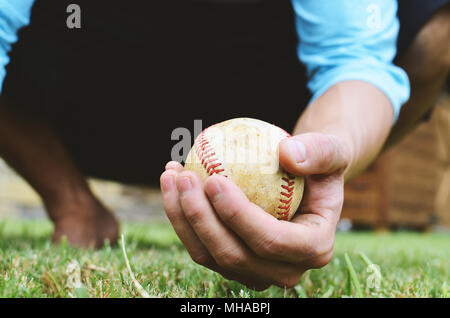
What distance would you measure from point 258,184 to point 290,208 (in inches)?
4.1

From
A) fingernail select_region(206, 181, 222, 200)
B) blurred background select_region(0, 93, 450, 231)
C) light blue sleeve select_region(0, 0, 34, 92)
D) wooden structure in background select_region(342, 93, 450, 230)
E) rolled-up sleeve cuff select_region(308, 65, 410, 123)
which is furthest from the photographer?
wooden structure in background select_region(342, 93, 450, 230)

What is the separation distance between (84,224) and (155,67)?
70 cm

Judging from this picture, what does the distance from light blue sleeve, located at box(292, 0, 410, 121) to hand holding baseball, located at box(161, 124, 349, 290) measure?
0.44 m

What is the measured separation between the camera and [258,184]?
850mm

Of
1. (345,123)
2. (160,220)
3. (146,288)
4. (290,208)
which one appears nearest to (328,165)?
(290,208)

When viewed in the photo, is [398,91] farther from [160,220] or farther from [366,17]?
[160,220]

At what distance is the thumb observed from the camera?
2.62 ft

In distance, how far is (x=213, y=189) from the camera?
754 mm

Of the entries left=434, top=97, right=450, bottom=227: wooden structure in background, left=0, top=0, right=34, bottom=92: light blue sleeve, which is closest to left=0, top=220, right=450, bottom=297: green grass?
left=0, top=0, right=34, bottom=92: light blue sleeve

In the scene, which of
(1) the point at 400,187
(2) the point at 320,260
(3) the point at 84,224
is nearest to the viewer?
(2) the point at 320,260

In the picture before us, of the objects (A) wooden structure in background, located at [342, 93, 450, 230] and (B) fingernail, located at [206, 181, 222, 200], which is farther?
(A) wooden structure in background, located at [342, 93, 450, 230]

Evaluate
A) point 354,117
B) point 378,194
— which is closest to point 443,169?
point 378,194

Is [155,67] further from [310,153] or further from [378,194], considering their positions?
[378,194]

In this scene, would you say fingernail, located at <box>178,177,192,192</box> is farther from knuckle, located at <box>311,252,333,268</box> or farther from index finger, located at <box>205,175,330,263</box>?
knuckle, located at <box>311,252,333,268</box>
